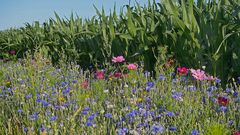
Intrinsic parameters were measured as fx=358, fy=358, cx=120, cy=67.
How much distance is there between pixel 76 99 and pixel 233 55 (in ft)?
5.15

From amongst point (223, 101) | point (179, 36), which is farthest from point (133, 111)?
point (179, 36)

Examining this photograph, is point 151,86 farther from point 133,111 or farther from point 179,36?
point 179,36

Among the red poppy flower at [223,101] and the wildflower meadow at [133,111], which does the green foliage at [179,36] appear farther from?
the red poppy flower at [223,101]

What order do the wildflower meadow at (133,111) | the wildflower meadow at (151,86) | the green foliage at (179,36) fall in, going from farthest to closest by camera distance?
the green foliage at (179,36)
the wildflower meadow at (151,86)
the wildflower meadow at (133,111)

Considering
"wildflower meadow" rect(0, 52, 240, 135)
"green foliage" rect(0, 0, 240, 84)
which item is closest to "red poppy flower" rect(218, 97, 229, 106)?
"wildflower meadow" rect(0, 52, 240, 135)

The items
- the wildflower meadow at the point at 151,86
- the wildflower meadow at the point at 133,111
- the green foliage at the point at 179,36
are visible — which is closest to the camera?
the wildflower meadow at the point at 133,111

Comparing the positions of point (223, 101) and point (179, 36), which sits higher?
point (179, 36)

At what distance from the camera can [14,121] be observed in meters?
3.04

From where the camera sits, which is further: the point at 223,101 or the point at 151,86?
the point at 151,86

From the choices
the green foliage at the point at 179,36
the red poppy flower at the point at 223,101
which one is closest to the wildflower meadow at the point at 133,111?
the red poppy flower at the point at 223,101

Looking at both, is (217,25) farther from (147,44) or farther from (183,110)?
(183,110)

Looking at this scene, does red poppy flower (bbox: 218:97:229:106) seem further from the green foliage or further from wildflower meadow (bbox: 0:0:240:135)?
the green foliage

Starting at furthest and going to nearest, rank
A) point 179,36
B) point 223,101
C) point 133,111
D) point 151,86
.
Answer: point 179,36
point 151,86
point 223,101
point 133,111

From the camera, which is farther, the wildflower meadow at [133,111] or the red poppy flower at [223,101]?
the red poppy flower at [223,101]
